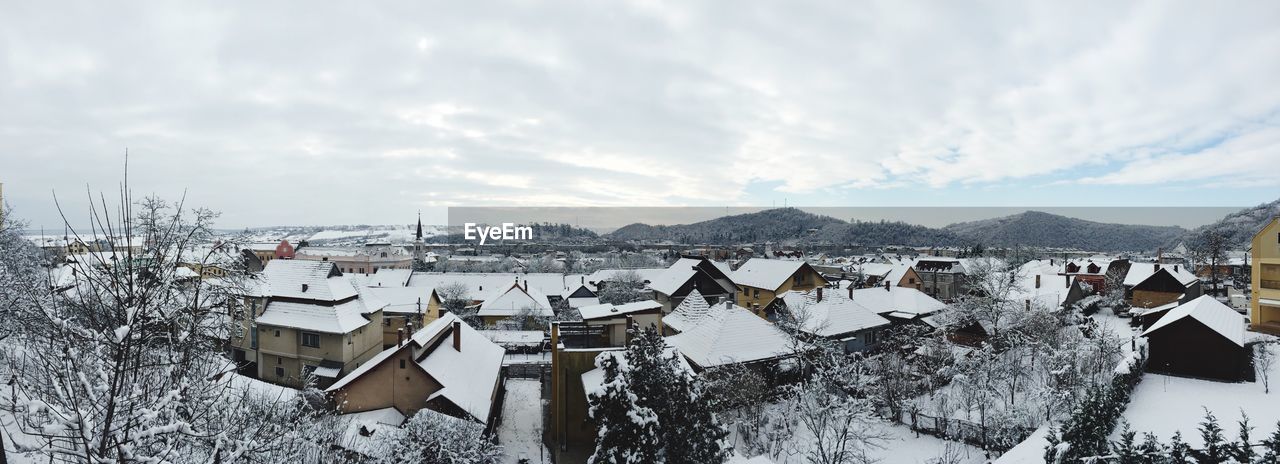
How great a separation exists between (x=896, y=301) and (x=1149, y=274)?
78.4 feet

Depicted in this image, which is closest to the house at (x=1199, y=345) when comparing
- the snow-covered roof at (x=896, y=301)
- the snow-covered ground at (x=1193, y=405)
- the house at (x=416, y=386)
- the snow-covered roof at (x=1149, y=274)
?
the snow-covered ground at (x=1193, y=405)

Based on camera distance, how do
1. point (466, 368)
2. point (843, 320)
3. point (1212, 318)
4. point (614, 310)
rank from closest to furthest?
point (1212, 318) → point (466, 368) → point (843, 320) → point (614, 310)

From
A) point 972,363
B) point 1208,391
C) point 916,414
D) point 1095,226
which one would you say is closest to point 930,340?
point 972,363

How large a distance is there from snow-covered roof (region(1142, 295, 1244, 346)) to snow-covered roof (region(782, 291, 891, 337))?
40.6 ft

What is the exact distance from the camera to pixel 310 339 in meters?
26.6

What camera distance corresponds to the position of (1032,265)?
65.8 m

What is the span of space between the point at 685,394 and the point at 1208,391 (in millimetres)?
17908

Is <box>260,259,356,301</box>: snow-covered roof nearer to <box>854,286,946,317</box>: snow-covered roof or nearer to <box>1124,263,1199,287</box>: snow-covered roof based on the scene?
<box>854,286,946,317</box>: snow-covered roof

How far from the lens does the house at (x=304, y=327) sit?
85.8 ft

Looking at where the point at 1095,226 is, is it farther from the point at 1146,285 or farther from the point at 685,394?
the point at 685,394

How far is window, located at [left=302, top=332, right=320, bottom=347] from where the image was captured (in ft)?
86.7

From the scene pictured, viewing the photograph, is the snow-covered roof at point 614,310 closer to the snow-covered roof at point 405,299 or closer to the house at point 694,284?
the house at point 694,284
